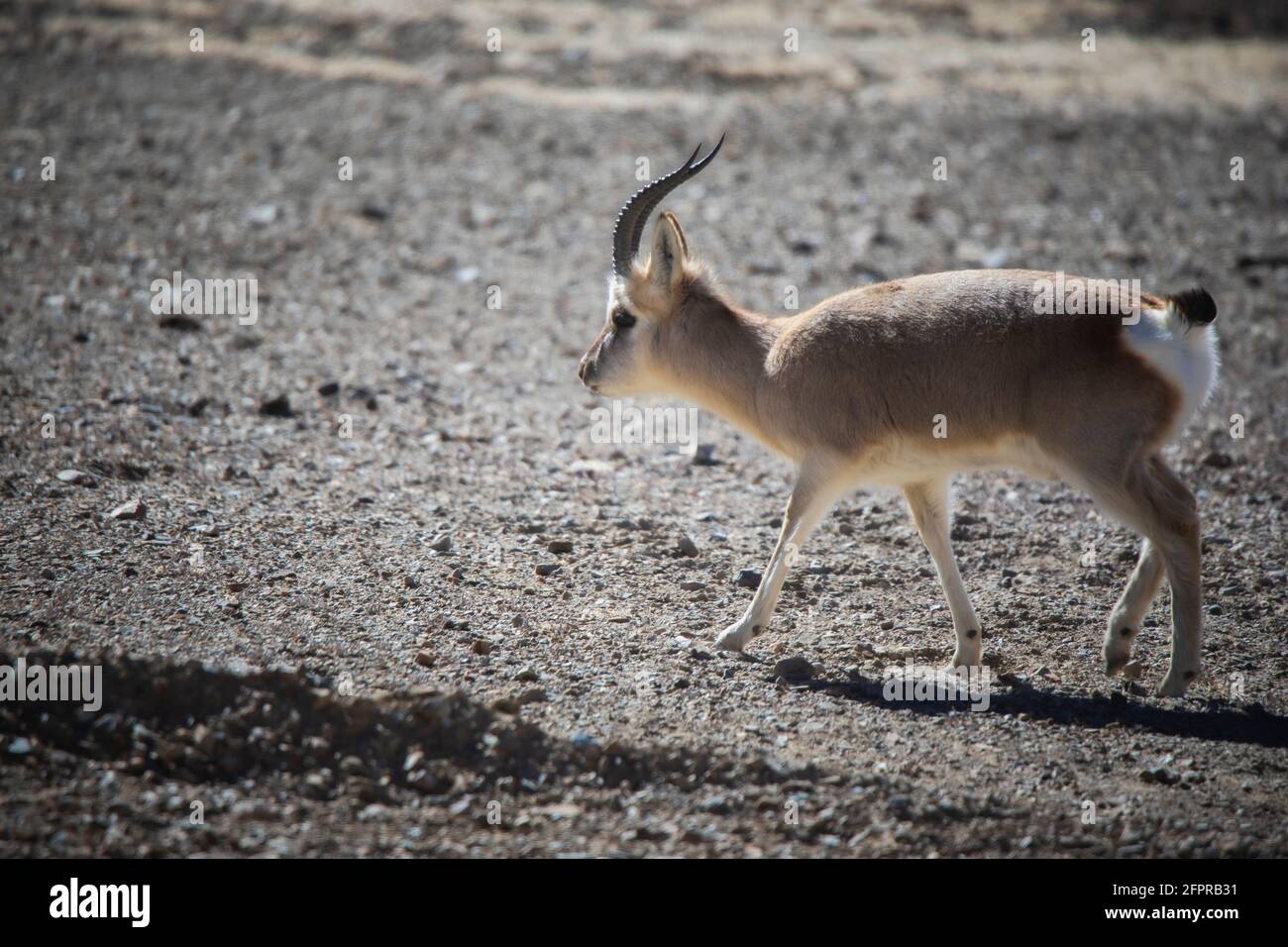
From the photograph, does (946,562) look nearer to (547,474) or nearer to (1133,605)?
(1133,605)

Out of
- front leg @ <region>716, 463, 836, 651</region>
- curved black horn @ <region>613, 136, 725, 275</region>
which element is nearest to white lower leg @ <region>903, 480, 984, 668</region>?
front leg @ <region>716, 463, 836, 651</region>

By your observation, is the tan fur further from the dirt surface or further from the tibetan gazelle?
the dirt surface

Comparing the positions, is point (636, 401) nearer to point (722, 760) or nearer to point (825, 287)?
point (825, 287)

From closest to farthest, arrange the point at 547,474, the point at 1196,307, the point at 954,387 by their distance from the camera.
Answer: the point at 1196,307
the point at 954,387
the point at 547,474

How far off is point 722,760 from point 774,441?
7.88 ft

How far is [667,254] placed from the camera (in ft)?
27.3

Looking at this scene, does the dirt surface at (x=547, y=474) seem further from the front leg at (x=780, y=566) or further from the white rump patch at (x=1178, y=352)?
the white rump patch at (x=1178, y=352)

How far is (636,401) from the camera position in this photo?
11852mm

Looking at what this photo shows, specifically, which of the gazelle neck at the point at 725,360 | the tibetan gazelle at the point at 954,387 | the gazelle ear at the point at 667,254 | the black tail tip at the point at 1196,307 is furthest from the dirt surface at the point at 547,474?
the black tail tip at the point at 1196,307

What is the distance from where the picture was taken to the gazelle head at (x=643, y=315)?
839cm

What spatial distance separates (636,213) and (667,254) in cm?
33

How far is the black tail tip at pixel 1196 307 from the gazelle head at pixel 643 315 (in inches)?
114

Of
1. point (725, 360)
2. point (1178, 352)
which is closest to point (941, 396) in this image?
point (1178, 352)
